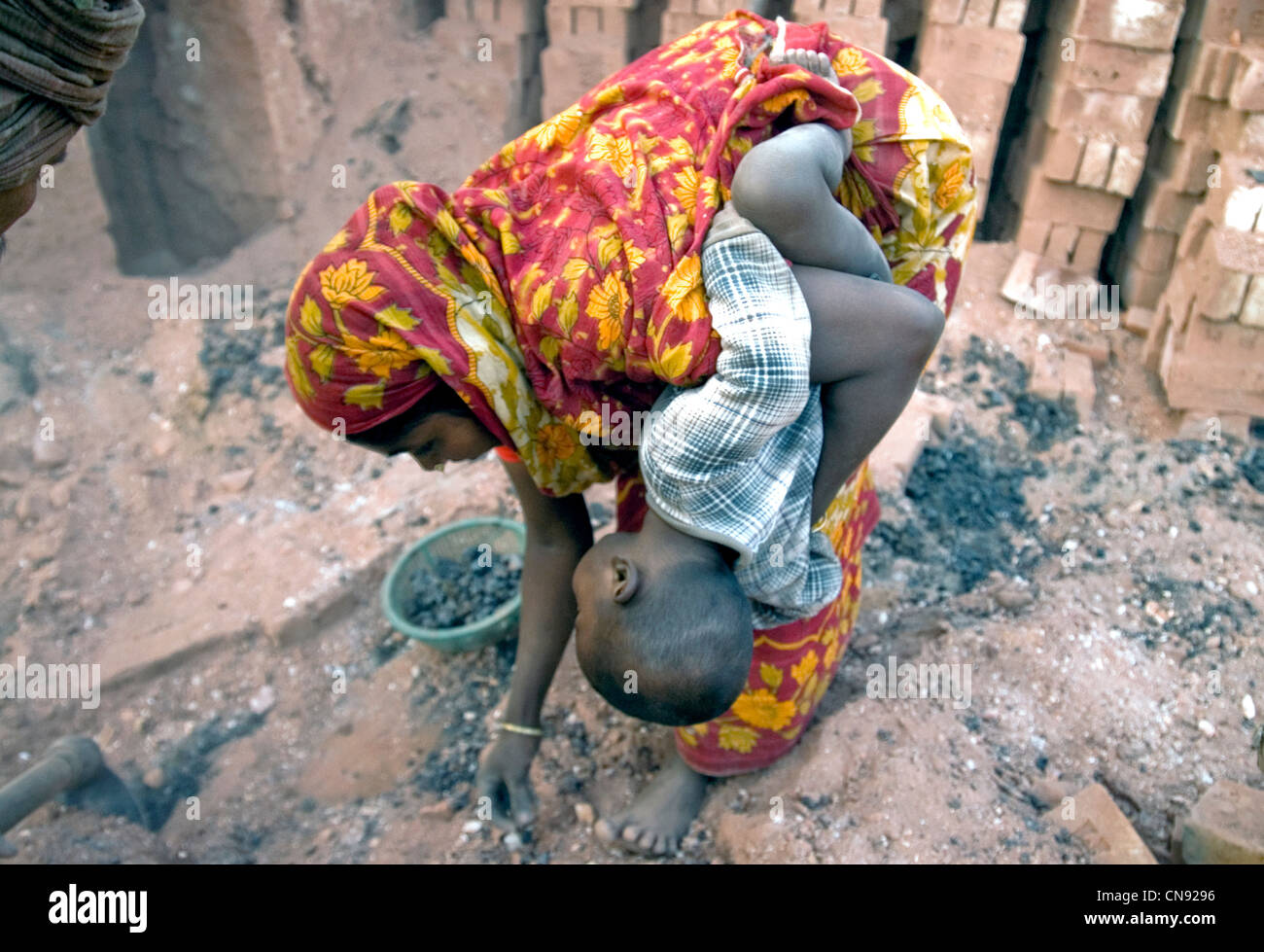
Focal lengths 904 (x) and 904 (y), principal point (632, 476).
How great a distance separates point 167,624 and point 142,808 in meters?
0.66

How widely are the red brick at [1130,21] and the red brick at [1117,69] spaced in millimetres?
31

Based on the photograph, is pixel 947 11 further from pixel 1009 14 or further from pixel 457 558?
pixel 457 558

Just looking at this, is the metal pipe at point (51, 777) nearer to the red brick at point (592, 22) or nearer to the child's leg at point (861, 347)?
the child's leg at point (861, 347)

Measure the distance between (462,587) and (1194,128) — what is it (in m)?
3.00

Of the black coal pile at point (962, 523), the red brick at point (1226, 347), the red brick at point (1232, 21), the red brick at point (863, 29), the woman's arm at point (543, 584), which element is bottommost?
the black coal pile at point (962, 523)

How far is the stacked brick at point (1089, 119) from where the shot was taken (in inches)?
125

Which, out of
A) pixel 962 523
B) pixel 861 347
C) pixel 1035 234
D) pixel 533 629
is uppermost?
pixel 861 347

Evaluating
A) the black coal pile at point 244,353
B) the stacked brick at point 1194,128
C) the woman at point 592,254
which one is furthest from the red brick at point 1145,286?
the black coal pile at point 244,353

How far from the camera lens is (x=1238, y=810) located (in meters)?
1.82

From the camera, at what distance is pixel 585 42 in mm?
4145

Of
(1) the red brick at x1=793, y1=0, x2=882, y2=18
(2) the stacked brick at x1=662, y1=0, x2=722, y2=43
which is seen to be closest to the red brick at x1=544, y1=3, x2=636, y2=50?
(2) the stacked brick at x1=662, y1=0, x2=722, y2=43

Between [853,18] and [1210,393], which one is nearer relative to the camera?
[1210,393]

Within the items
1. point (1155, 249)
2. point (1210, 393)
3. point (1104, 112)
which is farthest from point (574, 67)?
point (1210, 393)

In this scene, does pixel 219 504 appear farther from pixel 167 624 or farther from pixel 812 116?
pixel 812 116
